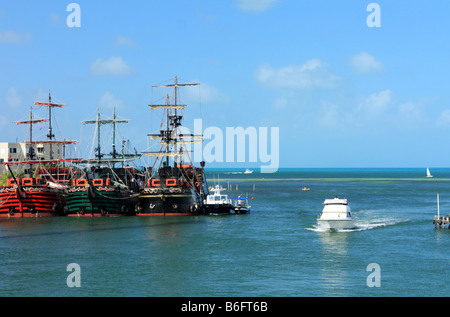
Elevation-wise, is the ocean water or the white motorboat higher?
the white motorboat

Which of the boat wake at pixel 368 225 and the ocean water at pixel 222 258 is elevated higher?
the boat wake at pixel 368 225

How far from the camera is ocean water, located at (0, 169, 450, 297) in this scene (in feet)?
135

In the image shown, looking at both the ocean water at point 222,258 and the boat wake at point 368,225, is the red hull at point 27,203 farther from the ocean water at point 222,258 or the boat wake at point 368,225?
the boat wake at point 368,225

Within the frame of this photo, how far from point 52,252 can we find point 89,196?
115 ft

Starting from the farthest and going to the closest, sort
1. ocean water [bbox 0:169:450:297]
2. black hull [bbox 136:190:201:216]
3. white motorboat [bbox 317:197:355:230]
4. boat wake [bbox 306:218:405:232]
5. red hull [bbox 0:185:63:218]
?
red hull [bbox 0:185:63:218] < black hull [bbox 136:190:201:216] < boat wake [bbox 306:218:405:232] < white motorboat [bbox 317:197:355:230] < ocean water [bbox 0:169:450:297]

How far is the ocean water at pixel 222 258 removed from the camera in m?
41.2

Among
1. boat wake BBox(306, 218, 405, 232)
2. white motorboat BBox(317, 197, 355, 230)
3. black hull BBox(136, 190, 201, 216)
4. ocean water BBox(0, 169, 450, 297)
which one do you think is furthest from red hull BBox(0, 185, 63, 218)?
white motorboat BBox(317, 197, 355, 230)

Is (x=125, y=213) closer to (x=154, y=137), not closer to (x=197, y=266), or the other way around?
(x=154, y=137)

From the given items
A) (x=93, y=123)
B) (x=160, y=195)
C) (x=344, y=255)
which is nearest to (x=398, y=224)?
(x=344, y=255)

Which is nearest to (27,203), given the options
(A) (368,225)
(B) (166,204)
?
(B) (166,204)

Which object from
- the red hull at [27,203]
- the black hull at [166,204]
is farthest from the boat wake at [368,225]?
the red hull at [27,203]

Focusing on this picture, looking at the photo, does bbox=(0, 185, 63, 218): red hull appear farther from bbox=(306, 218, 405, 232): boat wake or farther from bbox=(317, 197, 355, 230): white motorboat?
bbox=(317, 197, 355, 230): white motorboat

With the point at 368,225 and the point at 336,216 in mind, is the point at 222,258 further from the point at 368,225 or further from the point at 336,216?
the point at 368,225

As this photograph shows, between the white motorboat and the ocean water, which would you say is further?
the white motorboat
